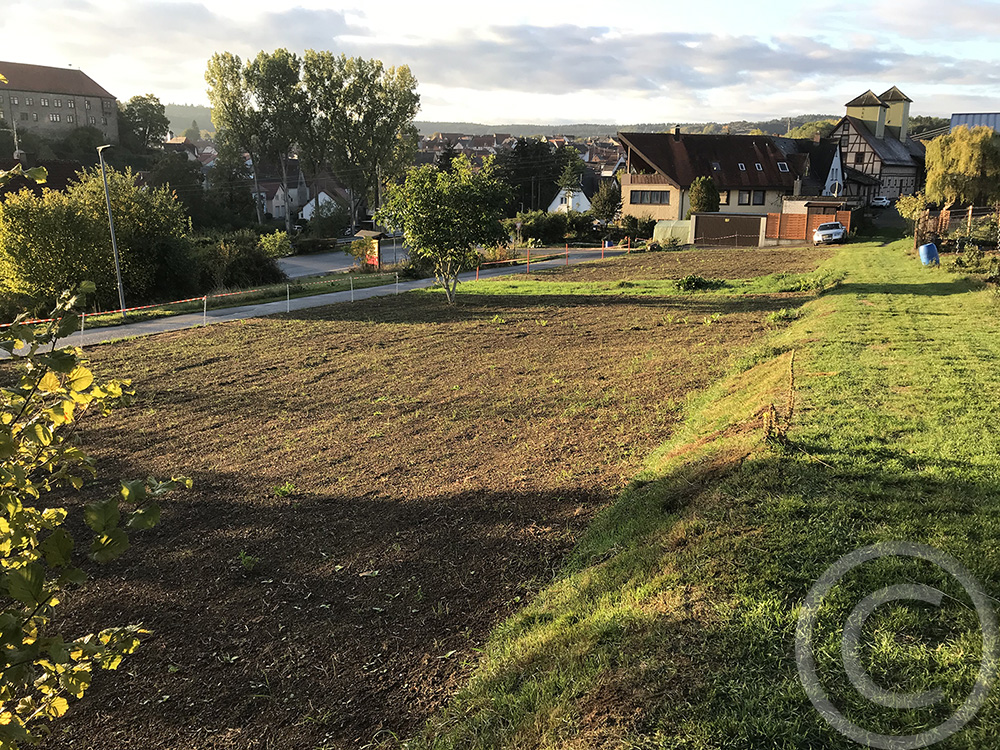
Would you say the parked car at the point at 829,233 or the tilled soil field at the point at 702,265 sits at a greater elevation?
the parked car at the point at 829,233

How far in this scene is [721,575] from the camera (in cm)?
521

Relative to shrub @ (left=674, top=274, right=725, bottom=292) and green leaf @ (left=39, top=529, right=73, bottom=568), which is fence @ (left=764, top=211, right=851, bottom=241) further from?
green leaf @ (left=39, top=529, right=73, bottom=568)

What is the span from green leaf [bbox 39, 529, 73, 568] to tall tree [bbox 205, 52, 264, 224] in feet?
245

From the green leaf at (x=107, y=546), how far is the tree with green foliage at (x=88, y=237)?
25913mm

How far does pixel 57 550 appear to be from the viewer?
89.4 inches

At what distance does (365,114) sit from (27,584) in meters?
77.9

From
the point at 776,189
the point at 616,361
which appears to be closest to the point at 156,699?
the point at 616,361

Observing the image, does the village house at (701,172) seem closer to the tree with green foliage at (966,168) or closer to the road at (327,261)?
the tree with green foliage at (966,168)

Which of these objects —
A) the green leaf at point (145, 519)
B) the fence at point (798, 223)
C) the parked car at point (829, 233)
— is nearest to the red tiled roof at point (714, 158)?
A: the fence at point (798, 223)

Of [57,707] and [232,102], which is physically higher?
[232,102]

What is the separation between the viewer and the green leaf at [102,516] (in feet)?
7.13

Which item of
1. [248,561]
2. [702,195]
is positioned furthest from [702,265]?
[248,561]

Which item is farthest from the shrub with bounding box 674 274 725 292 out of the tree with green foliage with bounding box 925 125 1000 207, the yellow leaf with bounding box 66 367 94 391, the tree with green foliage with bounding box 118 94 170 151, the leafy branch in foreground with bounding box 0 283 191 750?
the tree with green foliage with bounding box 118 94 170 151

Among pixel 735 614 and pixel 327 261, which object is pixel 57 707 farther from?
pixel 327 261
